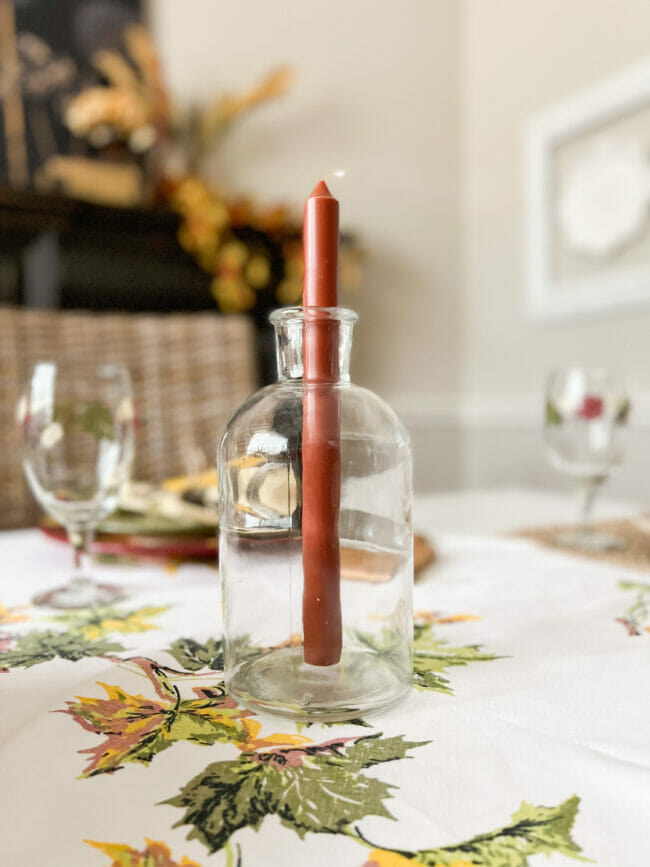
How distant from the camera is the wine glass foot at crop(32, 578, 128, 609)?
1.71 feet

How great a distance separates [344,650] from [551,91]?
91.6 inches

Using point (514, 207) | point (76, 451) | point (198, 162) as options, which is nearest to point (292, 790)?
point (76, 451)

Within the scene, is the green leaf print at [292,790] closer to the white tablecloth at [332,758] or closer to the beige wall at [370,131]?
the white tablecloth at [332,758]

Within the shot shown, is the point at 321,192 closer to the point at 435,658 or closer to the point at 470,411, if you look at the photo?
the point at 435,658

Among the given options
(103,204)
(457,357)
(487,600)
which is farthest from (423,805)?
(457,357)

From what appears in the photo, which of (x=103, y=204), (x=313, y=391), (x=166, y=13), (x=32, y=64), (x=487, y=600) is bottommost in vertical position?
(x=487, y=600)

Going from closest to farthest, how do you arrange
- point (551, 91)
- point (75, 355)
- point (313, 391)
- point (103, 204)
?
point (313, 391)
point (75, 355)
point (103, 204)
point (551, 91)

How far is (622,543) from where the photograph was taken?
745 millimetres

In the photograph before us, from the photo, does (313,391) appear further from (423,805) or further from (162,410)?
(162,410)

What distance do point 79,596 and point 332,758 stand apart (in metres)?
0.32

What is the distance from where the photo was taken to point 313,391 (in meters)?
0.34

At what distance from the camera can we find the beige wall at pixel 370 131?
2244 mm

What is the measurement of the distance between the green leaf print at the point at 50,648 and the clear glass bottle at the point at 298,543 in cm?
9

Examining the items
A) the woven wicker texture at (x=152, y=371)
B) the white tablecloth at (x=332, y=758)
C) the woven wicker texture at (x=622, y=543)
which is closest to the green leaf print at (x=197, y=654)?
the white tablecloth at (x=332, y=758)
